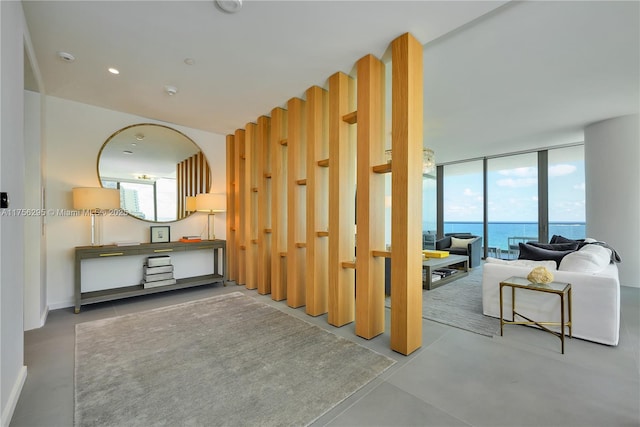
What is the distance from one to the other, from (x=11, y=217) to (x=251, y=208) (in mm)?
2886

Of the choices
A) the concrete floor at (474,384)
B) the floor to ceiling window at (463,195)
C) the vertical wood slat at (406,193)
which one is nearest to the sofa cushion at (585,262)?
the concrete floor at (474,384)

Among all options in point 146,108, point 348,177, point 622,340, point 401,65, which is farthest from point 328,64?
point 622,340

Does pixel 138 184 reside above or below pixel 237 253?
above

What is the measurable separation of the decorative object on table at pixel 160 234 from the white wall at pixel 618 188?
727 cm

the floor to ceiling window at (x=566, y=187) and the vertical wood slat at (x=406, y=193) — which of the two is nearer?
A: the vertical wood slat at (x=406, y=193)

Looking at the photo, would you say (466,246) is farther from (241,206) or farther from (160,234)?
(160,234)

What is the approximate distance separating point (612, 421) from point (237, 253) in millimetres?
4682

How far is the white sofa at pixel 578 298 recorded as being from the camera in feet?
8.11

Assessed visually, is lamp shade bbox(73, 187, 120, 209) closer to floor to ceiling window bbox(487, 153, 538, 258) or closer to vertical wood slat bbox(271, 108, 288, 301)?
vertical wood slat bbox(271, 108, 288, 301)

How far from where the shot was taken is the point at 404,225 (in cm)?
231

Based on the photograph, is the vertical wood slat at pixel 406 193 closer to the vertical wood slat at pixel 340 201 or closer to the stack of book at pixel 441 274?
the vertical wood slat at pixel 340 201

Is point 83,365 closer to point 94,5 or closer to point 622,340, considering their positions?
point 94,5

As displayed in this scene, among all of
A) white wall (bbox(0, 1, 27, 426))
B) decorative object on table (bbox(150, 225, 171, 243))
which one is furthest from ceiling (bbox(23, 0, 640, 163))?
decorative object on table (bbox(150, 225, 171, 243))

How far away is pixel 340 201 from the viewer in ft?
9.52
